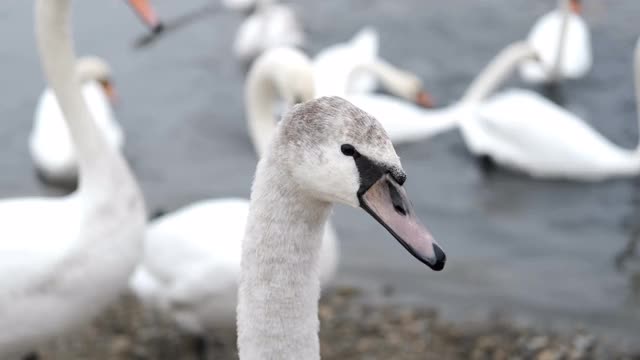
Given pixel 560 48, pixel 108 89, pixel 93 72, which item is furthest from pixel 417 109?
pixel 93 72

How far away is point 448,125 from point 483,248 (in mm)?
1704

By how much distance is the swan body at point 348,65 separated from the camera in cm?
871

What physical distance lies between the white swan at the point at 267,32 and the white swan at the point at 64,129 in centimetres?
174

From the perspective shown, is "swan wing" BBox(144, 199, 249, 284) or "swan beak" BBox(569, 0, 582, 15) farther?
"swan beak" BBox(569, 0, 582, 15)

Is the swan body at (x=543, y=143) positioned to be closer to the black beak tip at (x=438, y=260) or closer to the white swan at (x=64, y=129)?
the white swan at (x=64, y=129)

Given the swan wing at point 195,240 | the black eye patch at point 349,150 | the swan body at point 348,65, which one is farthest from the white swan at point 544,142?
the black eye patch at point 349,150

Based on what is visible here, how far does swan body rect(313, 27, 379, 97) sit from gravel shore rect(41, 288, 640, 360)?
8.46ft

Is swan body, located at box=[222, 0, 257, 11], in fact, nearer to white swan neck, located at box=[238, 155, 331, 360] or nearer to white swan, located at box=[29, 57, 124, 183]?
white swan, located at box=[29, 57, 124, 183]

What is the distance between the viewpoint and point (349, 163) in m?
2.15

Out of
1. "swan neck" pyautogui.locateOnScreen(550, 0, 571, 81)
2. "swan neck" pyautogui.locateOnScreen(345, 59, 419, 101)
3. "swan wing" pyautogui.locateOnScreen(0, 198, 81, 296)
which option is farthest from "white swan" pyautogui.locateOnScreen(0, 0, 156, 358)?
"swan neck" pyautogui.locateOnScreen(550, 0, 571, 81)

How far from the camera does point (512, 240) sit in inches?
293

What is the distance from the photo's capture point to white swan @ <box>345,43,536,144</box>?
8.68 metres

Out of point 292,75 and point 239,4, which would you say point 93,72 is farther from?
point 292,75

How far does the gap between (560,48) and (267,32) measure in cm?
272
